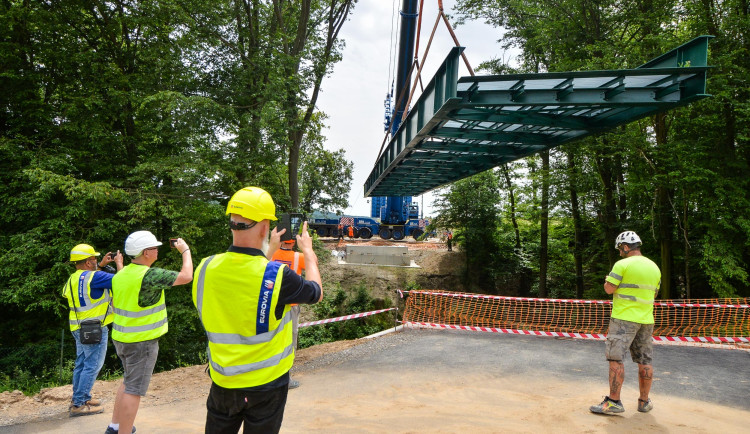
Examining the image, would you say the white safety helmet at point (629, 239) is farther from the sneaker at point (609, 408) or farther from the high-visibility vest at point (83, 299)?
the high-visibility vest at point (83, 299)

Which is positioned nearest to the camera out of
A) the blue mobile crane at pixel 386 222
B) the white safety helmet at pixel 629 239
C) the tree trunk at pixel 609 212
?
the white safety helmet at pixel 629 239

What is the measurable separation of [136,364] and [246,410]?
2.03m

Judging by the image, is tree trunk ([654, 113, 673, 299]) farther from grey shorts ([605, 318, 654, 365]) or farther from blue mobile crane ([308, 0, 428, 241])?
blue mobile crane ([308, 0, 428, 241])

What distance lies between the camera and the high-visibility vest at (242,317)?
208 centimetres

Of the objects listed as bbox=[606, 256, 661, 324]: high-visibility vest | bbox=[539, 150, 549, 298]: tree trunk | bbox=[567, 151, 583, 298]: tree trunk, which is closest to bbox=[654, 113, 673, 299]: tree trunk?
bbox=[567, 151, 583, 298]: tree trunk

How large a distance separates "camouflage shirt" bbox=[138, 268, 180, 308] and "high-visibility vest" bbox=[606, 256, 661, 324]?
4.41 m

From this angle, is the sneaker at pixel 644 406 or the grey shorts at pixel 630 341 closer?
the grey shorts at pixel 630 341

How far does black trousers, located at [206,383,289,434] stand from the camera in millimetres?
2123

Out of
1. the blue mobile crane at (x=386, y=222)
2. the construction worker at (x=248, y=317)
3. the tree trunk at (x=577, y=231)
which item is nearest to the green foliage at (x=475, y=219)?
the tree trunk at (x=577, y=231)

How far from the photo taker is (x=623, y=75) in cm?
559

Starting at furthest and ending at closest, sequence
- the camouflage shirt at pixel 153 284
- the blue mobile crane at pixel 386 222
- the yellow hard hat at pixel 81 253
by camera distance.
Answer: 1. the blue mobile crane at pixel 386 222
2. the yellow hard hat at pixel 81 253
3. the camouflage shirt at pixel 153 284

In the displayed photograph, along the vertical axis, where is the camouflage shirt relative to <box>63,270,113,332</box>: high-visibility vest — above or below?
above

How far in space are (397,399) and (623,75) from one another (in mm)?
5189

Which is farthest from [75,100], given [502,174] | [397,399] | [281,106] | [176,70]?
[502,174]
